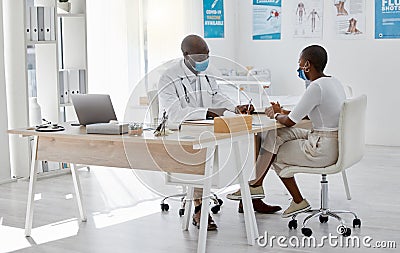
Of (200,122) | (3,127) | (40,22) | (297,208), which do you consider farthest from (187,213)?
(40,22)

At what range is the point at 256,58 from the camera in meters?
8.52

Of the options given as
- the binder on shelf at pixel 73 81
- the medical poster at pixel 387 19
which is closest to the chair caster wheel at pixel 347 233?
the binder on shelf at pixel 73 81

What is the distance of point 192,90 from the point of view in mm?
4203

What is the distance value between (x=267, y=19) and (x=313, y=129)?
168 inches

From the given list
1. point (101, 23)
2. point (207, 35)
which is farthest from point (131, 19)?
point (207, 35)

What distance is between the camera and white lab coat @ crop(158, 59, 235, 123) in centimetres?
416

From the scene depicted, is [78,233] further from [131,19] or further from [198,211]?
[131,19]

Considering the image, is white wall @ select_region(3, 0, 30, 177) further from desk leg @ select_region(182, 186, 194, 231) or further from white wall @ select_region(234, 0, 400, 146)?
white wall @ select_region(234, 0, 400, 146)

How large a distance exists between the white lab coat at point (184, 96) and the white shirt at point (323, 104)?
16.3 inches

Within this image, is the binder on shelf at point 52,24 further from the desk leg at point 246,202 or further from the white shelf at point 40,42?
the desk leg at point 246,202

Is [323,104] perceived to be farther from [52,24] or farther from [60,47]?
[60,47]

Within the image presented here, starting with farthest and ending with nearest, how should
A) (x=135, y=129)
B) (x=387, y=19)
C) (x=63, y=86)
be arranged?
1. (x=387, y=19)
2. (x=63, y=86)
3. (x=135, y=129)

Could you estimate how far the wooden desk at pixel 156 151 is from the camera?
369cm

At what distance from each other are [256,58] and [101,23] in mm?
1989
